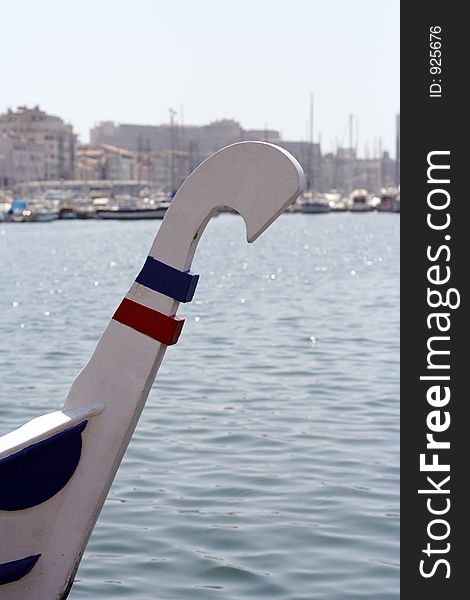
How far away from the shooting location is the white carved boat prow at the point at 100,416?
536cm

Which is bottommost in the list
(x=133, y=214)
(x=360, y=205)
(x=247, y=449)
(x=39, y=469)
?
(x=360, y=205)

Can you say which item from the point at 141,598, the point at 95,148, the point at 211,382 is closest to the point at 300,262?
the point at 211,382

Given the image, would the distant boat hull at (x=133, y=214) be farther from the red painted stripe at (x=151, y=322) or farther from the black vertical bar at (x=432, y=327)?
the red painted stripe at (x=151, y=322)

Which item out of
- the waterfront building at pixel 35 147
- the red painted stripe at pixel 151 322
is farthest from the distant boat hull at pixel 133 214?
the red painted stripe at pixel 151 322

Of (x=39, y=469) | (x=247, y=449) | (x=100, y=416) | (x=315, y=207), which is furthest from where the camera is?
(x=315, y=207)

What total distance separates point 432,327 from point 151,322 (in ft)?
4.63

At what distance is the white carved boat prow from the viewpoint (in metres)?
5.36

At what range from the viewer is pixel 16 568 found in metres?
5.46

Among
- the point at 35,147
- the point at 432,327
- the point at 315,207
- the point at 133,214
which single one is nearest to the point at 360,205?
the point at 315,207

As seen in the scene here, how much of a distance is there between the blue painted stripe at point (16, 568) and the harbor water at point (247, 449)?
64.6 inches

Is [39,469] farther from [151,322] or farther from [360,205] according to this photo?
[360,205]

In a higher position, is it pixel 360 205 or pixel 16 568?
pixel 16 568

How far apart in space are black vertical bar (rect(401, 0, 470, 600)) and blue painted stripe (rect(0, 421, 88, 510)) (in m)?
1.44

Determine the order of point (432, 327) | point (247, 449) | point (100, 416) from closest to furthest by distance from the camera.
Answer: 1. point (100, 416)
2. point (432, 327)
3. point (247, 449)
